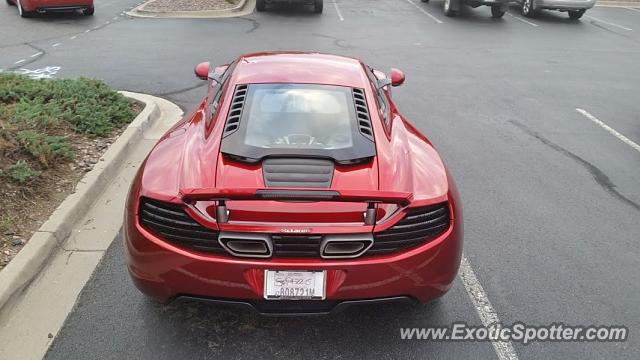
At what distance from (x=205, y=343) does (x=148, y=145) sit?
129 inches

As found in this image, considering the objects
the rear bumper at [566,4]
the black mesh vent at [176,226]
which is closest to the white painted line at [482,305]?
the black mesh vent at [176,226]

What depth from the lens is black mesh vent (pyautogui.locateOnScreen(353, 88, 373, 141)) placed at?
3.25 meters

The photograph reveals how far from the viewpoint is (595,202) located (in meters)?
5.02

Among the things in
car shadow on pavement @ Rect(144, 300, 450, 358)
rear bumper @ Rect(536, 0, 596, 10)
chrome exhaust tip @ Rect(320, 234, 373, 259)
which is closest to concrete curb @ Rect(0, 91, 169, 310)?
car shadow on pavement @ Rect(144, 300, 450, 358)

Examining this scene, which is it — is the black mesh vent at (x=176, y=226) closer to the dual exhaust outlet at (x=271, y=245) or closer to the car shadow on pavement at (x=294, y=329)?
the dual exhaust outlet at (x=271, y=245)

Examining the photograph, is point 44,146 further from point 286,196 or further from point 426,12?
point 426,12

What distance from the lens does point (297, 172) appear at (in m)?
2.77

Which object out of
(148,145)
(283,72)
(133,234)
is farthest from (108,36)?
(133,234)

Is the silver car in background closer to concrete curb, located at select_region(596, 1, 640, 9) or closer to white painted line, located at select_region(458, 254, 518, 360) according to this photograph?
concrete curb, located at select_region(596, 1, 640, 9)

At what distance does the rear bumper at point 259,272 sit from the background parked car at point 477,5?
1526 cm

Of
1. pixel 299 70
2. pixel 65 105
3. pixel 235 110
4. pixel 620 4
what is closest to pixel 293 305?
pixel 235 110

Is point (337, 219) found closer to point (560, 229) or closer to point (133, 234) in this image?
point (133, 234)

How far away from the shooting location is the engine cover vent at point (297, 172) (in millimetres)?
2668

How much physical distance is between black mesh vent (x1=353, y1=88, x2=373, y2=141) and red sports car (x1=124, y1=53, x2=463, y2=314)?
52 mm
